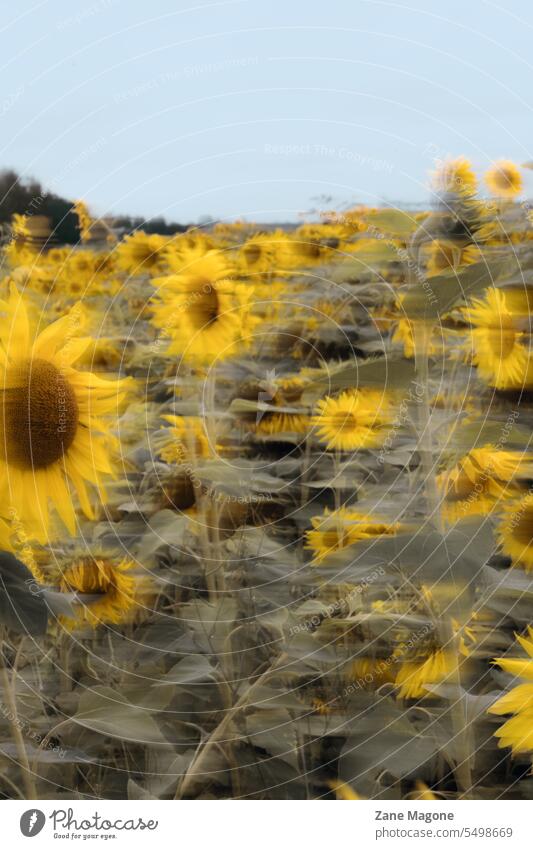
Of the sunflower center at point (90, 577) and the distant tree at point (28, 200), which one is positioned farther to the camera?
the distant tree at point (28, 200)

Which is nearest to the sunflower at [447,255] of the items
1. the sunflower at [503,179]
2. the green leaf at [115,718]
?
the sunflower at [503,179]

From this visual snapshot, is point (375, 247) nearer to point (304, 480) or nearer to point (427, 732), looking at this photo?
point (304, 480)

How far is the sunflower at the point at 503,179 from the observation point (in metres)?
1.12

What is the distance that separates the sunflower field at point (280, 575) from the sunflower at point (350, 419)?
0.06 ft

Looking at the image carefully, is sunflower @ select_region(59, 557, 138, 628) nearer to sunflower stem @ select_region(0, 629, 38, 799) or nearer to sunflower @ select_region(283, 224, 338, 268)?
sunflower stem @ select_region(0, 629, 38, 799)

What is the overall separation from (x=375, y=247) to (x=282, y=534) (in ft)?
0.95

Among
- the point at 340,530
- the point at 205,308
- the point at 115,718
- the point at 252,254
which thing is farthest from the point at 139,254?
the point at 115,718

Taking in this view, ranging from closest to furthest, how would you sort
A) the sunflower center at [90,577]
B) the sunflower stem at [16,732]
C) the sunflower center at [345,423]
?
1. the sunflower stem at [16,732]
2. the sunflower center at [90,577]
3. the sunflower center at [345,423]

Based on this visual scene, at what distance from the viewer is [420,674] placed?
0.78 m

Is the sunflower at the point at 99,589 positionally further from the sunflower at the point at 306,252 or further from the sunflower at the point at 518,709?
the sunflower at the point at 306,252

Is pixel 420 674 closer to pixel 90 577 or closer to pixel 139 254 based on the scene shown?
pixel 90 577

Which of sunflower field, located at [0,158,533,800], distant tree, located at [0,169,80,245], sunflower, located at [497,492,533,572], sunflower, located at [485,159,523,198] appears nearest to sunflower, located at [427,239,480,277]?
sunflower field, located at [0,158,533,800]

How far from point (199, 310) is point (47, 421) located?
12.6 inches

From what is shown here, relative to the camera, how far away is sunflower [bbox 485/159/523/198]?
1.12m
